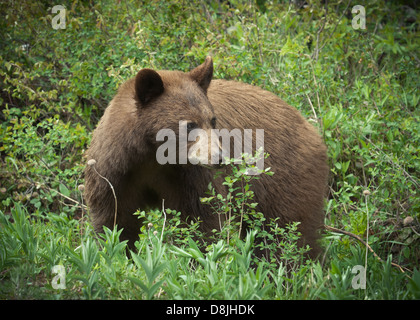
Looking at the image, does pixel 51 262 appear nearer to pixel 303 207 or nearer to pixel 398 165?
pixel 303 207

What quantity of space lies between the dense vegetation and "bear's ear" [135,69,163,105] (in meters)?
0.83

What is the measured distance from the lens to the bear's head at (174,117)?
13.1 feet

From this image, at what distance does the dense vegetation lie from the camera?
3555mm

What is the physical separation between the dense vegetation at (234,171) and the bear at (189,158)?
0.58 feet

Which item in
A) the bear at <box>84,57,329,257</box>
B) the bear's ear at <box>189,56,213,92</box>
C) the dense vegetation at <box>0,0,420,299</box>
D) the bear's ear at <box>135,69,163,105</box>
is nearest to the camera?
the dense vegetation at <box>0,0,420,299</box>

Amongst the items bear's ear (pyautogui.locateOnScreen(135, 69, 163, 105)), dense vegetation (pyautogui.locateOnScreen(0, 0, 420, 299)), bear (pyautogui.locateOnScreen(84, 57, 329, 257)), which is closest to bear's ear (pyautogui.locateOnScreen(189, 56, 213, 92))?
bear (pyautogui.locateOnScreen(84, 57, 329, 257))

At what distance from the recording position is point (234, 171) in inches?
151

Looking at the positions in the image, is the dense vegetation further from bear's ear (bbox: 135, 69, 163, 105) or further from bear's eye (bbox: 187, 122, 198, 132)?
bear's ear (bbox: 135, 69, 163, 105)

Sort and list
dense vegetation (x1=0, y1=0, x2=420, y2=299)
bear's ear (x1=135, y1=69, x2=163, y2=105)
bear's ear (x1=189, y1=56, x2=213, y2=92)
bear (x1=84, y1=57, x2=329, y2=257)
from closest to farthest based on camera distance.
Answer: dense vegetation (x1=0, y1=0, x2=420, y2=299), bear's ear (x1=135, y1=69, x2=163, y2=105), bear (x1=84, y1=57, x2=329, y2=257), bear's ear (x1=189, y1=56, x2=213, y2=92)

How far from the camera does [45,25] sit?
658 cm

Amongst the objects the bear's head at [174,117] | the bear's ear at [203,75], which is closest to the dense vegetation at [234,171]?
the bear's head at [174,117]

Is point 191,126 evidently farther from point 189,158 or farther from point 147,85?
point 147,85
